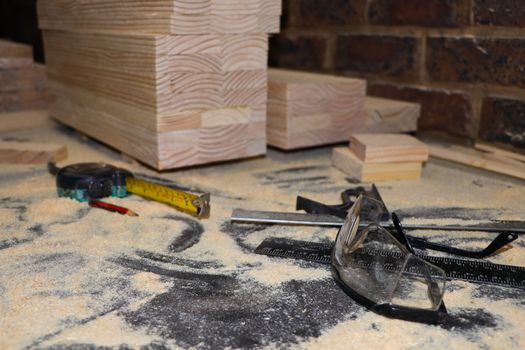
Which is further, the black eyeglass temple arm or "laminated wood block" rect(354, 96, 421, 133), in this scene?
"laminated wood block" rect(354, 96, 421, 133)

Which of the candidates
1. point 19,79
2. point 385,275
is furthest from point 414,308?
point 19,79

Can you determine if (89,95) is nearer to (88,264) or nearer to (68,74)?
(68,74)

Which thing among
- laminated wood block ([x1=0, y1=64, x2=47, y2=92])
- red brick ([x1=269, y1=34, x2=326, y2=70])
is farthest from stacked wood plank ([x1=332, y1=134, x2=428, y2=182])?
laminated wood block ([x1=0, y1=64, x2=47, y2=92])

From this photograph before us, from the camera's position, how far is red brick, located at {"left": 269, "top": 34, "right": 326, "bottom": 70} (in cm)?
278

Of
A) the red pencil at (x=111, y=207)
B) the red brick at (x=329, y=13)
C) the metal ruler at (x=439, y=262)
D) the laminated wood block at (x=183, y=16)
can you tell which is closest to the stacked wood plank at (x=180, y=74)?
the laminated wood block at (x=183, y=16)

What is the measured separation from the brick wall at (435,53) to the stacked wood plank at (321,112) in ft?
0.58

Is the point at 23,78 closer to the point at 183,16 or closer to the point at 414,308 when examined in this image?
the point at 183,16

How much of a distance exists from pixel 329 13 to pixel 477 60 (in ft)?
2.74

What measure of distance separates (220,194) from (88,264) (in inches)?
22.6

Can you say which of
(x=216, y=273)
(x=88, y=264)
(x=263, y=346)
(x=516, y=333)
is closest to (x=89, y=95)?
(x=88, y=264)

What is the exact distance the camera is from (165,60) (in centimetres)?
165

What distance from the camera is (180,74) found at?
1.69 meters

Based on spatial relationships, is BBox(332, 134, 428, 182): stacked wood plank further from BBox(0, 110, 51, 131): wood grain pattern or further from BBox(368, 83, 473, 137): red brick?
BBox(0, 110, 51, 131): wood grain pattern

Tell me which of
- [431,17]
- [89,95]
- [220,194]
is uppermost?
[431,17]
